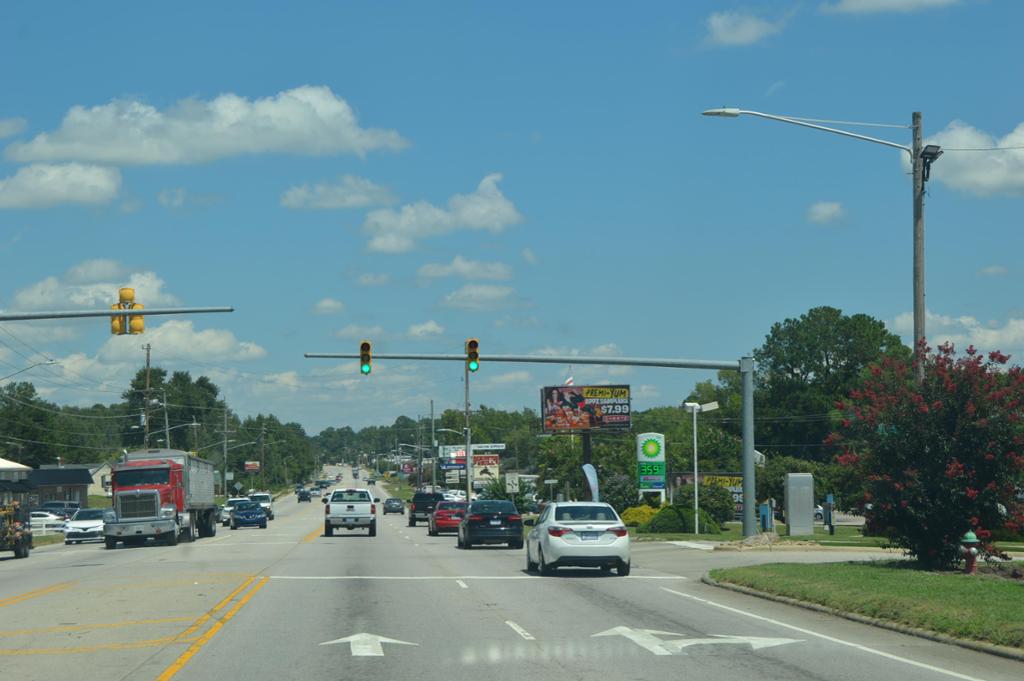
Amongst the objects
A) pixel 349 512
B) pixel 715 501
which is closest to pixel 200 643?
pixel 349 512

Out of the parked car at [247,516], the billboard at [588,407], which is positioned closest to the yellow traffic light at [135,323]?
the parked car at [247,516]

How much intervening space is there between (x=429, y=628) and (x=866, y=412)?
11.0 m

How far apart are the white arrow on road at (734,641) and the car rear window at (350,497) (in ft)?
127

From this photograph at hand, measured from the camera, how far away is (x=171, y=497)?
155 feet

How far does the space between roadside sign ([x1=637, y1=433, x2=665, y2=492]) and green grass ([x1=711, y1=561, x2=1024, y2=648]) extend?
142 ft

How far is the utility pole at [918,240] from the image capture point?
24.2 m

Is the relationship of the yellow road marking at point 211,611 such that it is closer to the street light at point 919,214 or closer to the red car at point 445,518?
the street light at point 919,214

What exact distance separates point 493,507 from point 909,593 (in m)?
23.2

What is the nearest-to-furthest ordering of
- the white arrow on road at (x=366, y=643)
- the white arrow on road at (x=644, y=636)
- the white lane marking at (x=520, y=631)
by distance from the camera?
the white arrow on road at (x=366, y=643) < the white arrow on road at (x=644, y=636) < the white lane marking at (x=520, y=631)

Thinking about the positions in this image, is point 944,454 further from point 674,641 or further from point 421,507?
point 421,507

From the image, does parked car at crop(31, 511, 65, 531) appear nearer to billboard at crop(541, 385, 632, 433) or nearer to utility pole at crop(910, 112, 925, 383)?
billboard at crop(541, 385, 632, 433)

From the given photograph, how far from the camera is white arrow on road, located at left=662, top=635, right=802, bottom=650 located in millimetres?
15219

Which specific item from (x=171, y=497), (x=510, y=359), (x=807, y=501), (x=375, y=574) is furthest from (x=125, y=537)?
(x=807, y=501)

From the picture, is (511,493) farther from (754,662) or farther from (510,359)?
(754,662)
